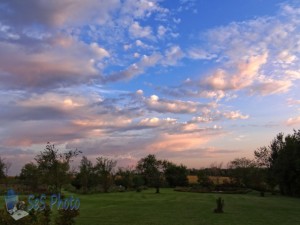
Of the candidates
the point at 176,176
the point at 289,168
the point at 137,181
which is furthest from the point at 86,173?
the point at 289,168

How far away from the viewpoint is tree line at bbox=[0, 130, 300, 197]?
50781mm

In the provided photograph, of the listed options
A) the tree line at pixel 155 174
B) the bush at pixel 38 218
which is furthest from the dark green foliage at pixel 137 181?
the bush at pixel 38 218

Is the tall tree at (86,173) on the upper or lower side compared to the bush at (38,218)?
upper

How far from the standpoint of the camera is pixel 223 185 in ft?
243

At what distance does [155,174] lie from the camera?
66.4 meters

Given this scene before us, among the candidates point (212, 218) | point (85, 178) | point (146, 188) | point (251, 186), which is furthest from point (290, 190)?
point (212, 218)

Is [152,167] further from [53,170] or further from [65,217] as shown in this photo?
[65,217]

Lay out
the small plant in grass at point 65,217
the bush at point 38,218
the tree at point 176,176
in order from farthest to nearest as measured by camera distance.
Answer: the tree at point 176,176
the small plant in grass at point 65,217
the bush at point 38,218

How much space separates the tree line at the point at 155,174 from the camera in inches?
1999

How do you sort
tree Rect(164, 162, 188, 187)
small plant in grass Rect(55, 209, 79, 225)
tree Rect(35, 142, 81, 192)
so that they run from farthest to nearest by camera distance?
tree Rect(164, 162, 188, 187)
tree Rect(35, 142, 81, 192)
small plant in grass Rect(55, 209, 79, 225)

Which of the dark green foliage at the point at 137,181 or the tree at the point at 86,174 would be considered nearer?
the tree at the point at 86,174

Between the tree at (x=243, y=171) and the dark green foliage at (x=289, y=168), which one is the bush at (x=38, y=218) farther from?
the tree at (x=243, y=171)

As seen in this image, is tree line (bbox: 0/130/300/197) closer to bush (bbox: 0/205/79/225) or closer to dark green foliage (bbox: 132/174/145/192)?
dark green foliage (bbox: 132/174/145/192)

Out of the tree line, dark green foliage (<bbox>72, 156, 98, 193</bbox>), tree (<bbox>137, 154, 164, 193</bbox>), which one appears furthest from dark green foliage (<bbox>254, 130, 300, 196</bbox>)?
dark green foliage (<bbox>72, 156, 98, 193</bbox>)
